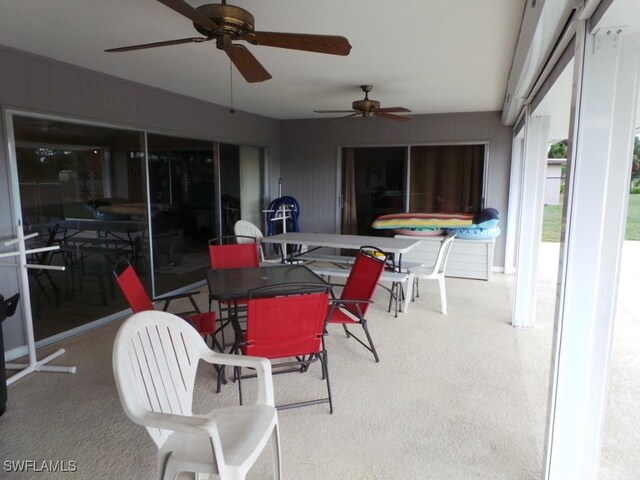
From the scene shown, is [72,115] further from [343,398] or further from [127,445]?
[343,398]

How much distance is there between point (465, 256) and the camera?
5984 millimetres

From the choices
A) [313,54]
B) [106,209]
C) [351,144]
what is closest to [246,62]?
[313,54]

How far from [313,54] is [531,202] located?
2326 millimetres

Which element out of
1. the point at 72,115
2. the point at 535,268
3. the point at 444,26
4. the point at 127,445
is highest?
the point at 444,26

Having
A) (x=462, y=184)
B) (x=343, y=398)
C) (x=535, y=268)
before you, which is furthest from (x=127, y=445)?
(x=462, y=184)

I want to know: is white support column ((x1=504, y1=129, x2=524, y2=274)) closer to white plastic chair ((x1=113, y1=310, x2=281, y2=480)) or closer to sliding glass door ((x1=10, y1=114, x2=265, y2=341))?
sliding glass door ((x1=10, y1=114, x2=265, y2=341))

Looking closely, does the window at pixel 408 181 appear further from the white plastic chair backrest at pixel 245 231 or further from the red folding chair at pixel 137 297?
the red folding chair at pixel 137 297

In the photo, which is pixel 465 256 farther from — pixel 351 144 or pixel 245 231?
pixel 245 231

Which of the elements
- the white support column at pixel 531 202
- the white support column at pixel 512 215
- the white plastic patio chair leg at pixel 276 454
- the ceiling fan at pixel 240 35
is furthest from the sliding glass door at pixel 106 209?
the white support column at pixel 512 215

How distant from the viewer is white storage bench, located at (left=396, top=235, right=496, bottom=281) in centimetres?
587

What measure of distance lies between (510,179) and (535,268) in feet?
9.10

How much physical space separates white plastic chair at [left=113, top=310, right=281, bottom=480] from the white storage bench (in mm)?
4387

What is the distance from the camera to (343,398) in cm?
274

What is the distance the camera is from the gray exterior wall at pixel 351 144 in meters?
6.26
